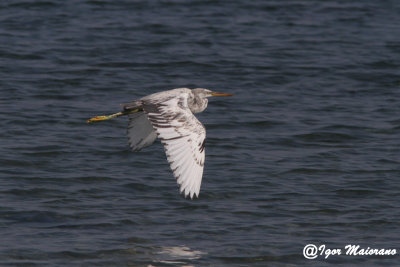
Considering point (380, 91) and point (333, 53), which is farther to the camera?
point (333, 53)

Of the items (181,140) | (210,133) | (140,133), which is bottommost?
(210,133)

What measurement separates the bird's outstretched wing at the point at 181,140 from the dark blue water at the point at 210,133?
89cm

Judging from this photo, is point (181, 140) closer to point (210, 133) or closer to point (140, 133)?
point (140, 133)

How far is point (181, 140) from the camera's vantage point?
7.35m

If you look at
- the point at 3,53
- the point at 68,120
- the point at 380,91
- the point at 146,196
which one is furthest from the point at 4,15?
the point at 146,196

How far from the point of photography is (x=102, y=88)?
13078 mm


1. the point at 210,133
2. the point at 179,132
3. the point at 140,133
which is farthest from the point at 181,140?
the point at 210,133

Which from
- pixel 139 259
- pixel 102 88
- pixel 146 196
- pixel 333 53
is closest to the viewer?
pixel 139 259

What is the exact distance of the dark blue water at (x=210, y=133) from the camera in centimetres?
809

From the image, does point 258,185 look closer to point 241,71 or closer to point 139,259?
point 139,259

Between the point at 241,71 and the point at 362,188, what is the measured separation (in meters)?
5.05

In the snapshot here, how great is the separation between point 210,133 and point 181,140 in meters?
4.00

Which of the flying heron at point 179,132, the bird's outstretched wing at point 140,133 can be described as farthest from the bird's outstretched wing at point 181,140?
the bird's outstretched wing at point 140,133

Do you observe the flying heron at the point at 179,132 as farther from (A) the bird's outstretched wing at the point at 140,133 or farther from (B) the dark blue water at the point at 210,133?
(B) the dark blue water at the point at 210,133
